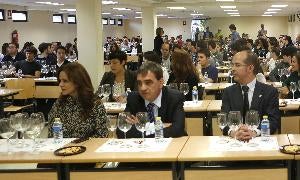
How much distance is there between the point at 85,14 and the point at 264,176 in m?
8.28

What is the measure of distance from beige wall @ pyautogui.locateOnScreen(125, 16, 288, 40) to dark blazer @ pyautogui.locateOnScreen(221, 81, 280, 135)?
31.0 meters

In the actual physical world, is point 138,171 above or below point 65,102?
below

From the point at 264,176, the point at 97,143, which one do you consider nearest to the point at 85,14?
the point at 97,143

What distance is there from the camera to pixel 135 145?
3646 millimetres

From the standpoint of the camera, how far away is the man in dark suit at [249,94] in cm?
432

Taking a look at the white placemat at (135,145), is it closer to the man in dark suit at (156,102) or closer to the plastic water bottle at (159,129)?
the plastic water bottle at (159,129)

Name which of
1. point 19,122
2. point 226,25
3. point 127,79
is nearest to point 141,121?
point 19,122

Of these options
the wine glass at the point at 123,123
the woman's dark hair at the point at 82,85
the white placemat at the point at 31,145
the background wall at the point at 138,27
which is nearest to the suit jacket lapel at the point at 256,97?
the wine glass at the point at 123,123

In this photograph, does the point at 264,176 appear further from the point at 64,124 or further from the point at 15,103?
the point at 15,103

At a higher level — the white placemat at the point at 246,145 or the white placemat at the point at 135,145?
the white placemat at the point at 246,145

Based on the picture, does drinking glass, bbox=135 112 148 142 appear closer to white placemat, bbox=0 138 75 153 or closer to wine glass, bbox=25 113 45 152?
white placemat, bbox=0 138 75 153

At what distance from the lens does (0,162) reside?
11.2 ft

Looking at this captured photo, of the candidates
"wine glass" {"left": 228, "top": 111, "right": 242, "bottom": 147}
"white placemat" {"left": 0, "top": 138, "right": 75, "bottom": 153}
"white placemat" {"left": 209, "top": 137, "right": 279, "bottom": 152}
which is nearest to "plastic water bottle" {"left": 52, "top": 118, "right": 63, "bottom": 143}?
"white placemat" {"left": 0, "top": 138, "right": 75, "bottom": 153}

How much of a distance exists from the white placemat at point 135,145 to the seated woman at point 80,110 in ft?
1.36
